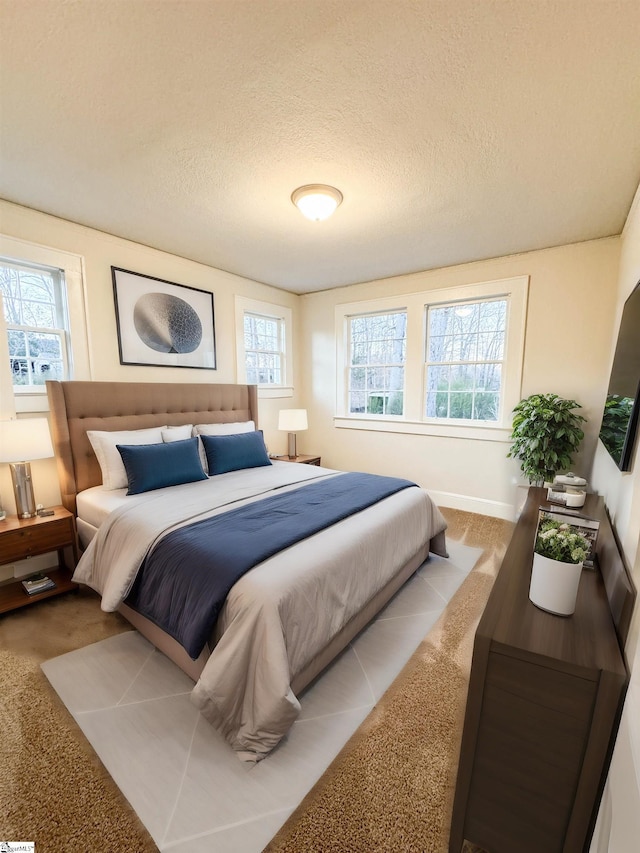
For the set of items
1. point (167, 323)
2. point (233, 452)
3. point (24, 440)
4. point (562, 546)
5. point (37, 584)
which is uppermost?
point (167, 323)

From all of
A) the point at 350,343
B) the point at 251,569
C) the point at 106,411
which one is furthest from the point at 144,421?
the point at 350,343

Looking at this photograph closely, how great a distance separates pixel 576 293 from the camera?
128 inches

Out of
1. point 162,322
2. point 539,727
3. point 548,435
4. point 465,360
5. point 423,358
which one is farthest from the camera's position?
point 423,358

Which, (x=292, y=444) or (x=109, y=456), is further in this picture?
(x=292, y=444)

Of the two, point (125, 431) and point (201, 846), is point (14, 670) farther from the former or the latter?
point (125, 431)

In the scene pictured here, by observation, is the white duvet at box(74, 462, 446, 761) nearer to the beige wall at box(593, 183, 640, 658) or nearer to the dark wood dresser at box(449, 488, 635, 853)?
the dark wood dresser at box(449, 488, 635, 853)

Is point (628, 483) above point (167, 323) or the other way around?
the other way around

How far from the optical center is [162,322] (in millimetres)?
3494

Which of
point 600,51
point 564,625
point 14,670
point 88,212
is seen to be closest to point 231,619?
point 564,625

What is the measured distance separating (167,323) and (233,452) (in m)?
1.46

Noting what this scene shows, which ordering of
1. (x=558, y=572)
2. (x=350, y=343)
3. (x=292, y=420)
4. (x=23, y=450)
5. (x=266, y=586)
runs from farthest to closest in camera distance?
(x=350, y=343)
(x=292, y=420)
(x=23, y=450)
(x=266, y=586)
(x=558, y=572)

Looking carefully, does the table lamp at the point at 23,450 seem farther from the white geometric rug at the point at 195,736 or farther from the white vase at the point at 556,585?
the white vase at the point at 556,585

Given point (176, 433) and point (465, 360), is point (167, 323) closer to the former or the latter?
point (176, 433)

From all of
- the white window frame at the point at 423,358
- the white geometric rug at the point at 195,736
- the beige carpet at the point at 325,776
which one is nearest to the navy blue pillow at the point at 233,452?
the white geometric rug at the point at 195,736
